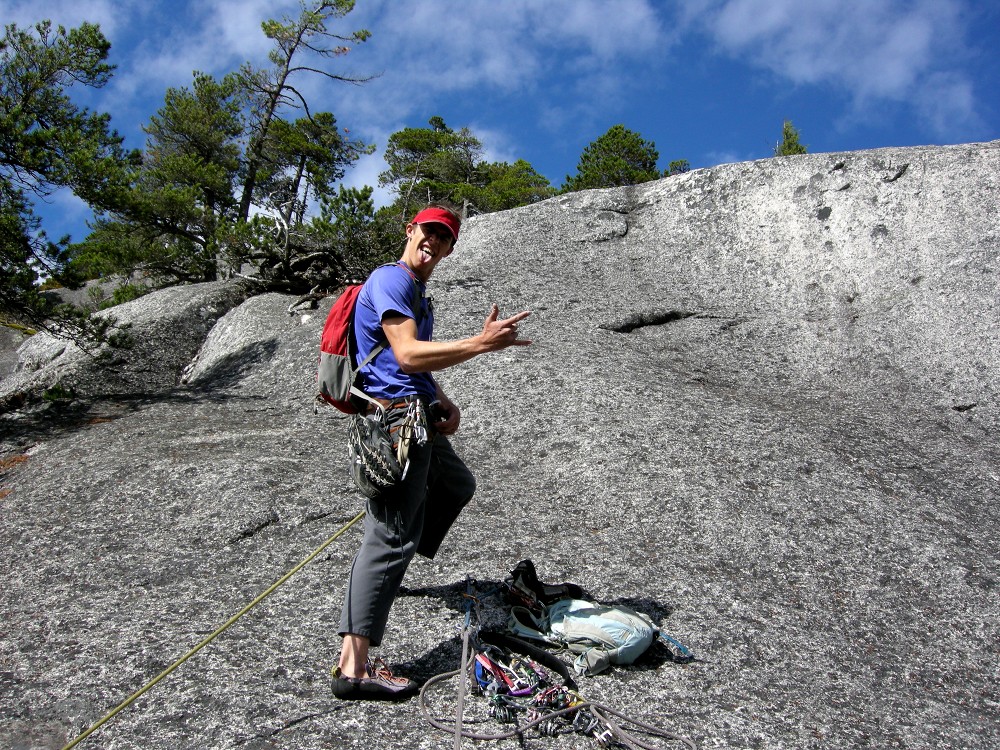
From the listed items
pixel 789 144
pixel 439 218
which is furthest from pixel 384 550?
pixel 789 144

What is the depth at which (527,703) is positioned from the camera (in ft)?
11.7

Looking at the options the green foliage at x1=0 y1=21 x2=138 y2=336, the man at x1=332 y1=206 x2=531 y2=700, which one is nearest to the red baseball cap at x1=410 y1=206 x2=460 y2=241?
the man at x1=332 y1=206 x2=531 y2=700

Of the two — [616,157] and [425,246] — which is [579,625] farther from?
[616,157]

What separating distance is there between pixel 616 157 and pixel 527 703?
27891mm

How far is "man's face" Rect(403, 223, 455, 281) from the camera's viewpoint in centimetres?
368

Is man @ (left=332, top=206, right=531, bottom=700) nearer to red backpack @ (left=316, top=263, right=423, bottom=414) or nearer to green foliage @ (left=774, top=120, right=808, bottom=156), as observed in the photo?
red backpack @ (left=316, top=263, right=423, bottom=414)

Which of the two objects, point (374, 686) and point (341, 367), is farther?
point (341, 367)

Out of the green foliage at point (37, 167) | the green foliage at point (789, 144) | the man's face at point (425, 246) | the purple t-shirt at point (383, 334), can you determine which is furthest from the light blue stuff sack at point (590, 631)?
the green foliage at point (789, 144)

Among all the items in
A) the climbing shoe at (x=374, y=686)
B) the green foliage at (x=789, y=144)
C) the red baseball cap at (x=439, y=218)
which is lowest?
the climbing shoe at (x=374, y=686)

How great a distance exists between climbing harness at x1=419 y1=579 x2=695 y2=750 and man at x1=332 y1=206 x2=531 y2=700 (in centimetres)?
32

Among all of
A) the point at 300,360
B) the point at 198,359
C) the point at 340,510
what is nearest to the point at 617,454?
the point at 340,510

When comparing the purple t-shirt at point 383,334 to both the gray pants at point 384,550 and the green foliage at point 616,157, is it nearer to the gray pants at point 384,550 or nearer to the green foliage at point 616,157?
the gray pants at point 384,550

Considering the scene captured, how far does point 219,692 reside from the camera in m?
3.69

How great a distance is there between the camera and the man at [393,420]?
344 centimetres
